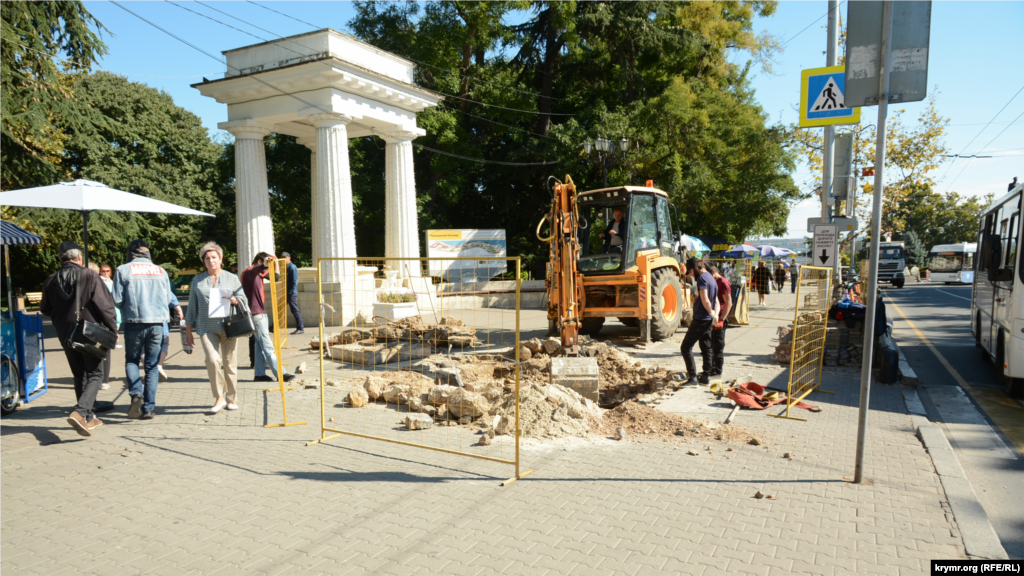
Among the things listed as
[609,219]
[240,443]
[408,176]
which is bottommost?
[240,443]

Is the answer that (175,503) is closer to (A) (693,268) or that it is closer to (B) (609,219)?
(A) (693,268)

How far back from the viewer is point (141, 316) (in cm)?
623

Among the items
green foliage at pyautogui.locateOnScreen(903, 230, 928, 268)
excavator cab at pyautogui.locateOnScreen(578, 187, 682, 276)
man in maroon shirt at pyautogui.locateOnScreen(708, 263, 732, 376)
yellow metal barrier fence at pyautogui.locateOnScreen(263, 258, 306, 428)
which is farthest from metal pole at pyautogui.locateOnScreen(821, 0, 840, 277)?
green foliage at pyautogui.locateOnScreen(903, 230, 928, 268)

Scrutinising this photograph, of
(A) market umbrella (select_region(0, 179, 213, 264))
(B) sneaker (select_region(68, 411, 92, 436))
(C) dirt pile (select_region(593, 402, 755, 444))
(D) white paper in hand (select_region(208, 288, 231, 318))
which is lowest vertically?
(C) dirt pile (select_region(593, 402, 755, 444))

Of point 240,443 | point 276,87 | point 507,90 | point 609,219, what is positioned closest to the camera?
point 240,443

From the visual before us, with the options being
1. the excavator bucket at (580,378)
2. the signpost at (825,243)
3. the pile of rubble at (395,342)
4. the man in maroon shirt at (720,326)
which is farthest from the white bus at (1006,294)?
the pile of rubble at (395,342)

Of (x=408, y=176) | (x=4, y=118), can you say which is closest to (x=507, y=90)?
(x=408, y=176)

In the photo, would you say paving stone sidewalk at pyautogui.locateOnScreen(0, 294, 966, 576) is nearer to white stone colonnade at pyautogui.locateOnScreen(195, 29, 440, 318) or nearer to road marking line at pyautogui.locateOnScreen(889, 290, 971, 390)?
road marking line at pyautogui.locateOnScreen(889, 290, 971, 390)

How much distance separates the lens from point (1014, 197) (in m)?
8.09

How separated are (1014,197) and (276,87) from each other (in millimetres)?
16518

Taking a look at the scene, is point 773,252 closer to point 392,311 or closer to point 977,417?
point 392,311

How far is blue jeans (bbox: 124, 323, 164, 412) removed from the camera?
631cm

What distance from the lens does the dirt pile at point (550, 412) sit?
580 cm

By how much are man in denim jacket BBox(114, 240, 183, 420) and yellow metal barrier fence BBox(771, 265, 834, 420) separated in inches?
290
